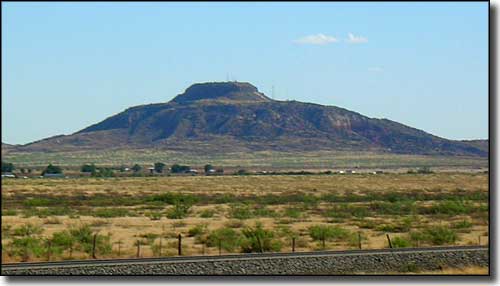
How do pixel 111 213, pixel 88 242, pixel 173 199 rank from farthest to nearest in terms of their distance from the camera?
pixel 173 199, pixel 111 213, pixel 88 242

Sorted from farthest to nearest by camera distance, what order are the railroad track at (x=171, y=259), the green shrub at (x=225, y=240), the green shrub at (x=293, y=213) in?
the green shrub at (x=293, y=213) < the green shrub at (x=225, y=240) < the railroad track at (x=171, y=259)

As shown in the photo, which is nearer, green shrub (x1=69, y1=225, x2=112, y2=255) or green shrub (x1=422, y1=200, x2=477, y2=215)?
green shrub (x1=69, y1=225, x2=112, y2=255)

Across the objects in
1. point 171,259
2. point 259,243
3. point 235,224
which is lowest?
point 235,224

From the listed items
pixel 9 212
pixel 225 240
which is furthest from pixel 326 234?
pixel 9 212

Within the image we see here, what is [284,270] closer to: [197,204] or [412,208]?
[412,208]

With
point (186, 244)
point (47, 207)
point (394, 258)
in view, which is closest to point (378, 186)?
point (47, 207)

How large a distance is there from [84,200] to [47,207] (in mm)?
9689

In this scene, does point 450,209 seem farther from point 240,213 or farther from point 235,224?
point 235,224

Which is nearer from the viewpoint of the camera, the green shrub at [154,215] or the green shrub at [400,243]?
the green shrub at [400,243]

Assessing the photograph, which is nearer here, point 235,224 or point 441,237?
point 441,237

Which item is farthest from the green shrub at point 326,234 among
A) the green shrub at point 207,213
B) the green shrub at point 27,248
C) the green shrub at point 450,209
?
the green shrub at point 450,209

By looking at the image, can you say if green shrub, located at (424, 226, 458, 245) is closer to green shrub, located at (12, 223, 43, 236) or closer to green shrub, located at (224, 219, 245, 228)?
green shrub, located at (224, 219, 245, 228)

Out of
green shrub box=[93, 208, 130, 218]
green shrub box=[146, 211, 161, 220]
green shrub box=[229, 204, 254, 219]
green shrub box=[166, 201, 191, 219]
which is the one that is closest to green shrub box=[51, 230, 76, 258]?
green shrub box=[146, 211, 161, 220]

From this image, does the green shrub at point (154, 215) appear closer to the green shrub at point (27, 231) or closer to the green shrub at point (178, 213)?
the green shrub at point (178, 213)
